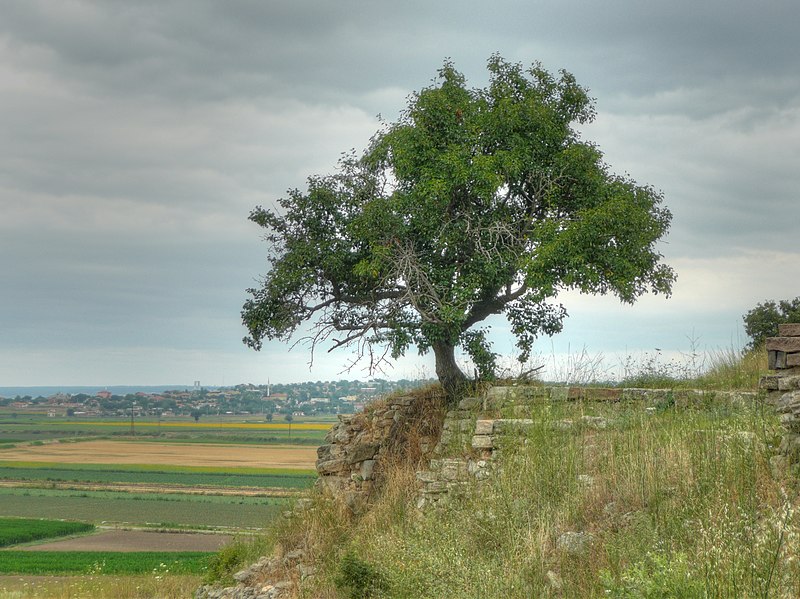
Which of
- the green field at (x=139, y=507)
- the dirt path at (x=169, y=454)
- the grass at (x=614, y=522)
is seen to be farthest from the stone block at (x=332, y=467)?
the dirt path at (x=169, y=454)

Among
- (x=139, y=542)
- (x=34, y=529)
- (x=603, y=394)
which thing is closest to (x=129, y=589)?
(x=603, y=394)

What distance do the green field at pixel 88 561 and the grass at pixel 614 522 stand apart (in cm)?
2325

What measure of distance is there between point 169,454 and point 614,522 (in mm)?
91532

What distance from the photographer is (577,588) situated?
8188mm

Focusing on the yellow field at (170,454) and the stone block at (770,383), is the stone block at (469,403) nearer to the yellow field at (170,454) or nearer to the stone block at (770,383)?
the stone block at (770,383)

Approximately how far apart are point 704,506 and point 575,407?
592cm

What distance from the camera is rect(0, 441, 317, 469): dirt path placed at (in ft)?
272

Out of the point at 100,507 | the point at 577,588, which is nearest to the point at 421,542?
the point at 577,588

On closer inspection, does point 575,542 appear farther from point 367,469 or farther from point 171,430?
point 171,430

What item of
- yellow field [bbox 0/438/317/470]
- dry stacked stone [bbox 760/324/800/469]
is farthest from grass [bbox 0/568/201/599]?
yellow field [bbox 0/438/317/470]

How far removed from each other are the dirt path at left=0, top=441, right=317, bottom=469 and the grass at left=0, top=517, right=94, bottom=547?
2976cm

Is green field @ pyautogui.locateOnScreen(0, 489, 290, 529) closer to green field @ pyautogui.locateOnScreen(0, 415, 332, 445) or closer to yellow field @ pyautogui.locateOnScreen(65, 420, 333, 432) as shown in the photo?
green field @ pyautogui.locateOnScreen(0, 415, 332, 445)

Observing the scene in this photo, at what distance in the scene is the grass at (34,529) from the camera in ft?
151

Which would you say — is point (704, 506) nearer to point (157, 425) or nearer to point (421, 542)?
point (421, 542)
